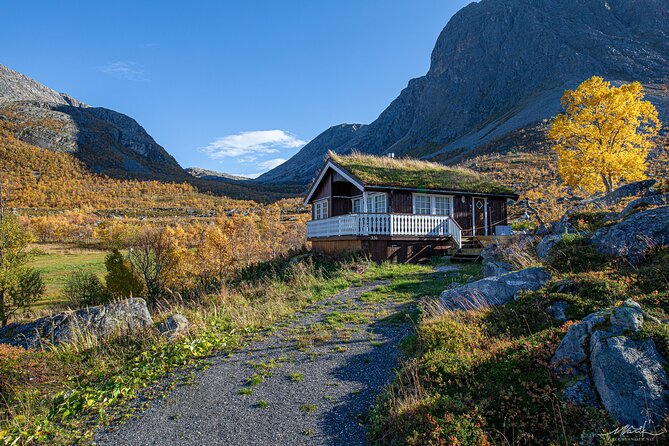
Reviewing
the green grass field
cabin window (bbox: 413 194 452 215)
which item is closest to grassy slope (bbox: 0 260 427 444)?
cabin window (bbox: 413 194 452 215)

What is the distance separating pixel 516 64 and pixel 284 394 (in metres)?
138

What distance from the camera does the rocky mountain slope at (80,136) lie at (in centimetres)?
11056

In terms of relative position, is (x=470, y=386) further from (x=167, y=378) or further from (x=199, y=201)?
(x=199, y=201)

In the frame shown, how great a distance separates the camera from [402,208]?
19469 mm

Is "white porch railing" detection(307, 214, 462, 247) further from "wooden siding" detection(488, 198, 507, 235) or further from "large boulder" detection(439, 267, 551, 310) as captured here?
"large boulder" detection(439, 267, 551, 310)

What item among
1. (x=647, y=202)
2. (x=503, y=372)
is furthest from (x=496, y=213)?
(x=503, y=372)

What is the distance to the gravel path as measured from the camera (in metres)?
4.79

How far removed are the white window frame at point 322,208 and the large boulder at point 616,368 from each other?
748 inches

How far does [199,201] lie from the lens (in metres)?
81.1

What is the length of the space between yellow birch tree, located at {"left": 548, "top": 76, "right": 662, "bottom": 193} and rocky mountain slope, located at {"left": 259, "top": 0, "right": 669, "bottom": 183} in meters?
48.1

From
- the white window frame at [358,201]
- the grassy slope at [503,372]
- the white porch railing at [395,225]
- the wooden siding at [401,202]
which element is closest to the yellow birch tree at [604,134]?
the white porch railing at [395,225]

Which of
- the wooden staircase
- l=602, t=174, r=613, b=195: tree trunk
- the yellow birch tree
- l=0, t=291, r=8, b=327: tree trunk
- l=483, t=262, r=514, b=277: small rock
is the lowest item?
l=0, t=291, r=8, b=327: tree trunk

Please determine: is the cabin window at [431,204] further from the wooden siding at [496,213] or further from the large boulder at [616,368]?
the large boulder at [616,368]

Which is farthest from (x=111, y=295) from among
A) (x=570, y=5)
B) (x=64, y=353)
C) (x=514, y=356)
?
(x=570, y=5)
